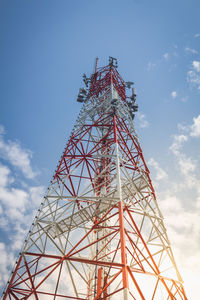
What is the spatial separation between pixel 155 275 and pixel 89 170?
21.2 ft

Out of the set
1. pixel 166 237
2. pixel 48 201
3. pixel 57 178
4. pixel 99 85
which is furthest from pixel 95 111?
pixel 166 237

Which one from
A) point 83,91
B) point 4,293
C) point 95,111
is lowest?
point 4,293

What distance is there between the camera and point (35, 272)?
6719 millimetres

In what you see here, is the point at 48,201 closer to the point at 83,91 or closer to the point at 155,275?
the point at 155,275

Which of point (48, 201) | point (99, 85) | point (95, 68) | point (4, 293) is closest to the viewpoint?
point (4, 293)

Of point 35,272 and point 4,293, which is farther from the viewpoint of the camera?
point 35,272

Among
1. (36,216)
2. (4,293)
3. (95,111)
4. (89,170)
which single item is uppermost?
(95,111)

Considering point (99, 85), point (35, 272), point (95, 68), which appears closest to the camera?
point (35, 272)

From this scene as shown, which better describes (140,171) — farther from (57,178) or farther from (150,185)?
(57,178)

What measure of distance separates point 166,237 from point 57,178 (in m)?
5.84

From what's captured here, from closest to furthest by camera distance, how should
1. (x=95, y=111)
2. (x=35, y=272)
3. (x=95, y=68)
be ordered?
(x=35, y=272) < (x=95, y=111) < (x=95, y=68)

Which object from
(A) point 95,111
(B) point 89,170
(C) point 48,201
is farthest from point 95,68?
(C) point 48,201

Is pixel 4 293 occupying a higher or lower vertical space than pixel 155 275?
lower

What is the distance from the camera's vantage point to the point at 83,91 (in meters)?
16.9
